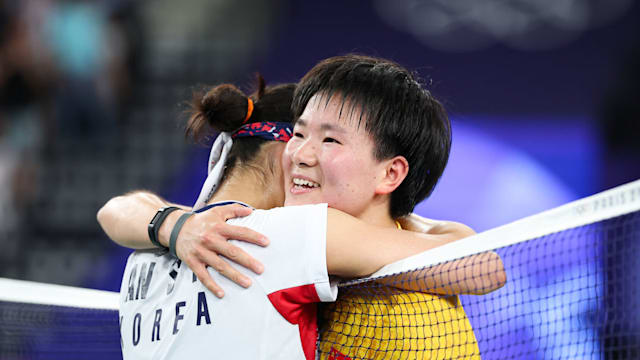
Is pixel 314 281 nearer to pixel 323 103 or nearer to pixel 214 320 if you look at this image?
pixel 214 320

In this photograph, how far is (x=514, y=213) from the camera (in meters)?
6.32

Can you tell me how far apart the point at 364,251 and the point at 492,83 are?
18.0 feet

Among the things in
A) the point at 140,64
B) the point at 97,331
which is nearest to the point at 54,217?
the point at 140,64

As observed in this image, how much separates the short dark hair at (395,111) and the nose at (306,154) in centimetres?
15

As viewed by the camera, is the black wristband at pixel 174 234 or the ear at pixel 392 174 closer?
the black wristband at pixel 174 234

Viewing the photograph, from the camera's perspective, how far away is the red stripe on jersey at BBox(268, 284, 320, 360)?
1.80 metres

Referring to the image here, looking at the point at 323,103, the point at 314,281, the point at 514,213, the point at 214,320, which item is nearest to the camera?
the point at 314,281

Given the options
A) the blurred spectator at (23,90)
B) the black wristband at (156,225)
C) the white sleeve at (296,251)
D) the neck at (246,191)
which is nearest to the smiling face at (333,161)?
the neck at (246,191)

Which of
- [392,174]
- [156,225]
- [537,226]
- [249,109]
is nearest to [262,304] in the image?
[156,225]

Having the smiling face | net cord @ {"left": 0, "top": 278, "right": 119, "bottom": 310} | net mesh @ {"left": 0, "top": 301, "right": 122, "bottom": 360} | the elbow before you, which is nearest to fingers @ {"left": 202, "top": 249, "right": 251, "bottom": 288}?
the smiling face

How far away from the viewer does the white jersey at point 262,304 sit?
5.90 ft

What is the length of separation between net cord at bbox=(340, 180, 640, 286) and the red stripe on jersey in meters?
0.13

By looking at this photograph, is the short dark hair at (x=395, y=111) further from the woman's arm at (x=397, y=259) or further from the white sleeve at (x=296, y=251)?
the white sleeve at (x=296, y=251)

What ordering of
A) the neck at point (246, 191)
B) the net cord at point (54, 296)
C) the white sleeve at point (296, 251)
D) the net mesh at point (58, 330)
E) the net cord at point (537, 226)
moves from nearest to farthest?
the net cord at point (537, 226) → the white sleeve at point (296, 251) → the neck at point (246, 191) → the net cord at point (54, 296) → the net mesh at point (58, 330)
